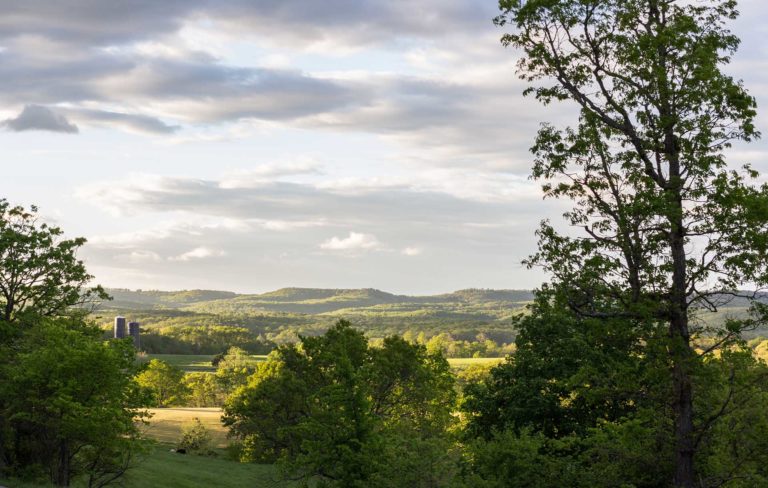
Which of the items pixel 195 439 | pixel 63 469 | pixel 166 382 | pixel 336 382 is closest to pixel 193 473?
pixel 336 382

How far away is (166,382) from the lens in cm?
15362

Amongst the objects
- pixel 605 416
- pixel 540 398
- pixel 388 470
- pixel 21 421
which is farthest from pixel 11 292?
pixel 605 416

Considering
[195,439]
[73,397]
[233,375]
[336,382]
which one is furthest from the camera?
[233,375]

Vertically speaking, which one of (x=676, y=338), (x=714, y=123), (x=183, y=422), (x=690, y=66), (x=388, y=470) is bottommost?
(x=183, y=422)

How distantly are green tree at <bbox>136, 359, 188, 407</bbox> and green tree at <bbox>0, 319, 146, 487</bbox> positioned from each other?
4180 inches

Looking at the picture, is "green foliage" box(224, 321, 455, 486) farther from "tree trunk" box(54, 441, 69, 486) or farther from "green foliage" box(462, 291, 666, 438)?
"tree trunk" box(54, 441, 69, 486)

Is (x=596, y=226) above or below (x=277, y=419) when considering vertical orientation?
above

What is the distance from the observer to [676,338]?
958 inches

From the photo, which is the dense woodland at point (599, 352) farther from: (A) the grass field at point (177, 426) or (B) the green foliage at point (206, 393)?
(B) the green foliage at point (206, 393)

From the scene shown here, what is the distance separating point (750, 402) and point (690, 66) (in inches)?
513

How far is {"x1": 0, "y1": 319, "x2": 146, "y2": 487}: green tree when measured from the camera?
41.0 metres

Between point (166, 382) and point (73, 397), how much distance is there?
117m

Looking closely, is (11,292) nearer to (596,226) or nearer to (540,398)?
(540,398)

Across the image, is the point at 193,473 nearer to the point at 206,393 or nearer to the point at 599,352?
the point at 599,352
